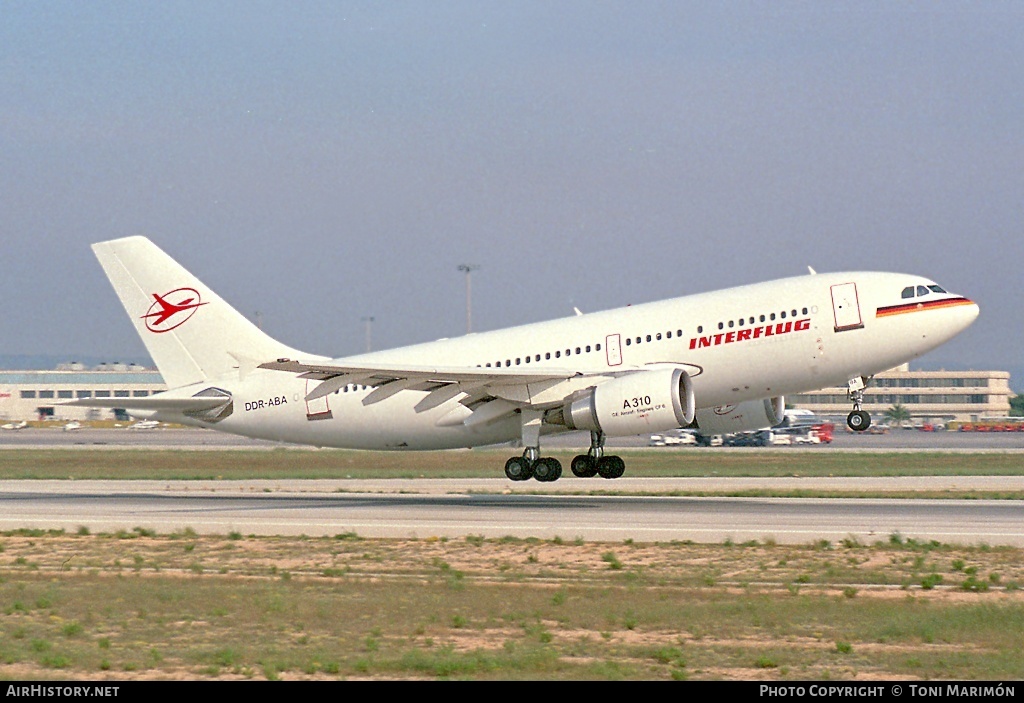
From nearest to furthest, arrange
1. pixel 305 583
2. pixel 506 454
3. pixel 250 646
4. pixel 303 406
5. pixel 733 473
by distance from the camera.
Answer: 1. pixel 250 646
2. pixel 305 583
3. pixel 303 406
4. pixel 733 473
5. pixel 506 454

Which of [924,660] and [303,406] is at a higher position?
[303,406]

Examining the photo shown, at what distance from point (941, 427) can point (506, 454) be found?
325 feet

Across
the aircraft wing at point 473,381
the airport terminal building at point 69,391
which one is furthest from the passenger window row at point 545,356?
the airport terminal building at point 69,391

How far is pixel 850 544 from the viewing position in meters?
27.4

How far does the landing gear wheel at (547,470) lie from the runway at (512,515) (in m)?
0.94

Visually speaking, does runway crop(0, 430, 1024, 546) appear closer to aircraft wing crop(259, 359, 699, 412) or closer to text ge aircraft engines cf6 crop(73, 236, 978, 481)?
text ge aircraft engines cf6 crop(73, 236, 978, 481)

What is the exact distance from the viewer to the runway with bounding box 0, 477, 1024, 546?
100 ft

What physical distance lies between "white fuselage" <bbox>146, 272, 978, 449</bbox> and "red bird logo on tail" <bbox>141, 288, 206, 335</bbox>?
2410 mm

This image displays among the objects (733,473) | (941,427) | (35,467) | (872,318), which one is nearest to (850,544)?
(872,318)

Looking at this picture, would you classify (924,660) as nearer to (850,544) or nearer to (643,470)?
(850,544)

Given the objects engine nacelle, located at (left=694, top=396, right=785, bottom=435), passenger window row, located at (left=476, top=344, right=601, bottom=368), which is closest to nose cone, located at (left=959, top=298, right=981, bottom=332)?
engine nacelle, located at (left=694, top=396, right=785, bottom=435)

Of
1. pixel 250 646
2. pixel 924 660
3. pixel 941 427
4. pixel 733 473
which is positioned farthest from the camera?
pixel 941 427

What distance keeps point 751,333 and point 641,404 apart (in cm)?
409

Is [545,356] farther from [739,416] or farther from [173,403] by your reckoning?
[173,403]
